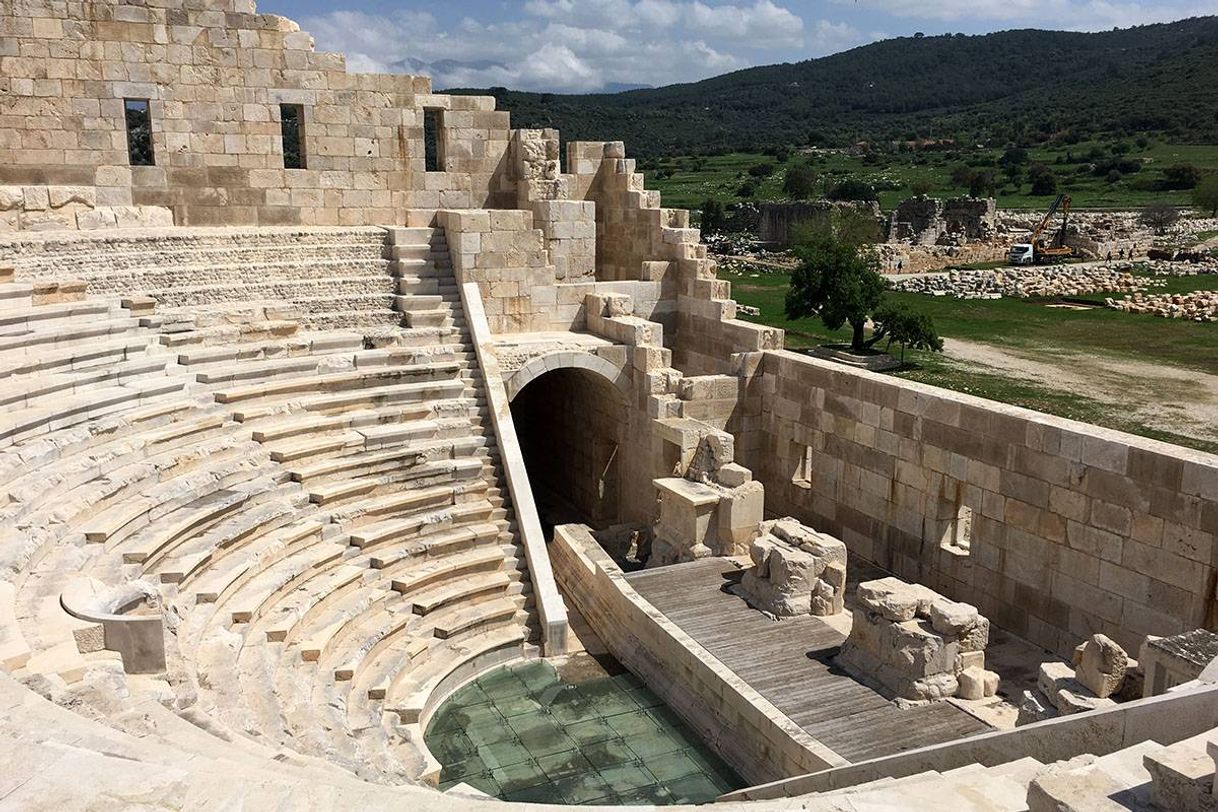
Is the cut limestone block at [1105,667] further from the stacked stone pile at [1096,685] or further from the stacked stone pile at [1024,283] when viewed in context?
the stacked stone pile at [1024,283]

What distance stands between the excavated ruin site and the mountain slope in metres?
68.7

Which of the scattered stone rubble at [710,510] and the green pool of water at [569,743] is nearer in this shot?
the green pool of water at [569,743]

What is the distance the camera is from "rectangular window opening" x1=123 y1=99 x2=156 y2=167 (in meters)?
15.5

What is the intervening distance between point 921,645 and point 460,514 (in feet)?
18.5

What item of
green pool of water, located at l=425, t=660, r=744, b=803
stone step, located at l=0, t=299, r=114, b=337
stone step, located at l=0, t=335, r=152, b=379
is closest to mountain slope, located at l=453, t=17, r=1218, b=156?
stone step, located at l=0, t=299, r=114, b=337

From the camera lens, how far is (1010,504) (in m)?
10.9

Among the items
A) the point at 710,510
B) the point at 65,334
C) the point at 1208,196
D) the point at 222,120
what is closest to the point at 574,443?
the point at 710,510

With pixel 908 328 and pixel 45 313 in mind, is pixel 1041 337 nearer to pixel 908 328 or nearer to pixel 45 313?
pixel 908 328

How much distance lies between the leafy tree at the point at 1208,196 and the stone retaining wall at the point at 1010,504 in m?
56.0

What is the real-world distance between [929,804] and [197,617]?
Result: 6083 mm

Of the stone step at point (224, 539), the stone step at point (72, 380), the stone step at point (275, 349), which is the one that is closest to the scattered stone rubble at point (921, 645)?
the stone step at point (224, 539)

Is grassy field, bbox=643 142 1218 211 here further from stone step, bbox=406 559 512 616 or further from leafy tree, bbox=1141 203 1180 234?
stone step, bbox=406 559 512 616

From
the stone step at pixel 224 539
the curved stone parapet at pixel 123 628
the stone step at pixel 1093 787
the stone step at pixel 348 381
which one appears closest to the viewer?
the stone step at pixel 1093 787

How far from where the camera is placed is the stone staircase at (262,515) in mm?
7387
